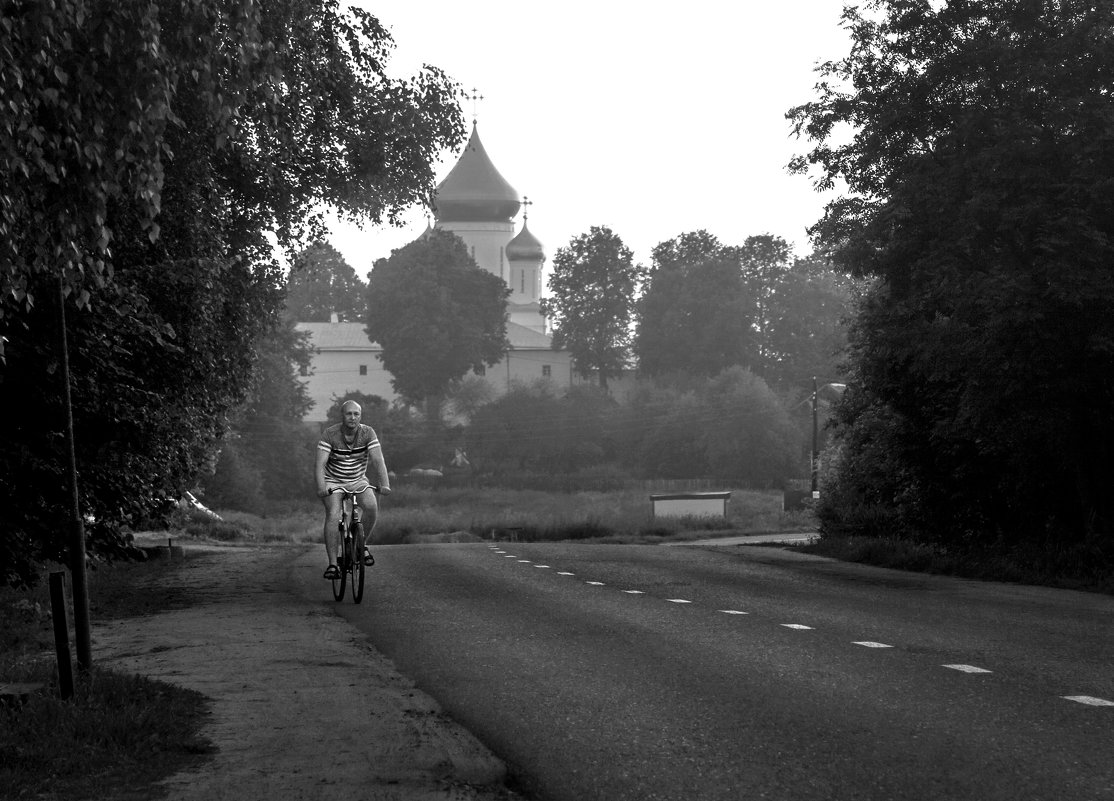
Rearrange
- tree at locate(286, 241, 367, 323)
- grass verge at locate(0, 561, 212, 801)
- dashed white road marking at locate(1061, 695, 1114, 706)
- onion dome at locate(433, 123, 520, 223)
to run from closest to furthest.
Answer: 1. grass verge at locate(0, 561, 212, 801)
2. dashed white road marking at locate(1061, 695, 1114, 706)
3. tree at locate(286, 241, 367, 323)
4. onion dome at locate(433, 123, 520, 223)

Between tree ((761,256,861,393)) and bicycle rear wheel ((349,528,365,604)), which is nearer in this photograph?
bicycle rear wheel ((349,528,365,604))

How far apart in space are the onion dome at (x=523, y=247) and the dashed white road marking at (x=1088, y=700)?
454ft

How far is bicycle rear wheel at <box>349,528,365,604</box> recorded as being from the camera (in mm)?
14281

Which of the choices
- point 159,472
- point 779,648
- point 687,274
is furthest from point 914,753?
point 687,274

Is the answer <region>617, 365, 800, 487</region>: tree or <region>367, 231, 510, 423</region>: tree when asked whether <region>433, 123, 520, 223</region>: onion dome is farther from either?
<region>617, 365, 800, 487</region>: tree

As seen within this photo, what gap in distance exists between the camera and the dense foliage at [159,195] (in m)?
7.52

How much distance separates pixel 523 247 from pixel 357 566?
13199 centimetres

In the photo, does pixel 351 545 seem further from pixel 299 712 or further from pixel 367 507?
pixel 299 712

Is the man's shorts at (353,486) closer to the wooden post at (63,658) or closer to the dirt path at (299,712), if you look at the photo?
the dirt path at (299,712)

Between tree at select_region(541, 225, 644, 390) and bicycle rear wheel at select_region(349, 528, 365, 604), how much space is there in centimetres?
10187

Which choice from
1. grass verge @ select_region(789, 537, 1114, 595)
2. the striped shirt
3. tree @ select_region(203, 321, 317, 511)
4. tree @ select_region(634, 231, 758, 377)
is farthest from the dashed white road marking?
tree @ select_region(634, 231, 758, 377)

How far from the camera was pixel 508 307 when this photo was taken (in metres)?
145

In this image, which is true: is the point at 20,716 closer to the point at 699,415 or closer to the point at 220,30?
the point at 220,30

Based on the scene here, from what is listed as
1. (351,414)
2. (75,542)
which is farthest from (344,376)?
(75,542)
